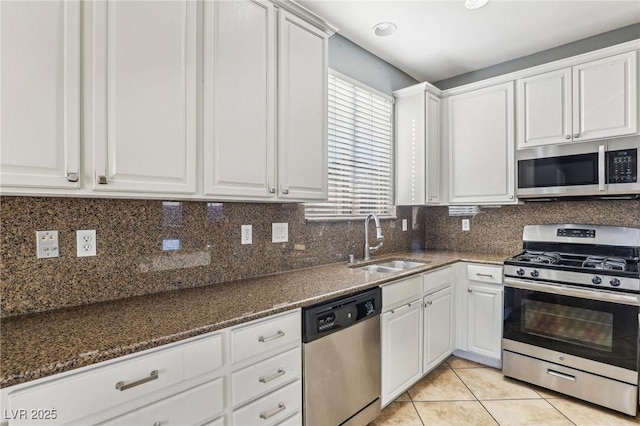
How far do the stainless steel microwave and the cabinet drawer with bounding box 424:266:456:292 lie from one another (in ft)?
2.91

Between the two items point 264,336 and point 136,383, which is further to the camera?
point 264,336

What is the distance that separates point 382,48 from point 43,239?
108 inches

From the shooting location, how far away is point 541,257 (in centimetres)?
262

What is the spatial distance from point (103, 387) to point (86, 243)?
0.70 metres

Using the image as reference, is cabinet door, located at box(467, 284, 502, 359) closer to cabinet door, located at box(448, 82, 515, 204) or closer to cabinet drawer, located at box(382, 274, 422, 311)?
cabinet drawer, located at box(382, 274, 422, 311)

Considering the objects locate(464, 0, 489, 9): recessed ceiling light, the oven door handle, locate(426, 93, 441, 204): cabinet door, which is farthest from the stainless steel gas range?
locate(464, 0, 489, 9): recessed ceiling light

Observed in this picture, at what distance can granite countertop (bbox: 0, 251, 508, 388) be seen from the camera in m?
0.95

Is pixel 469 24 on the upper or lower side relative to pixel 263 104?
upper

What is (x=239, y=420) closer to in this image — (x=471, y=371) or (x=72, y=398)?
(x=72, y=398)

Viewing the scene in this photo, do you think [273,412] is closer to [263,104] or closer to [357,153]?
[263,104]

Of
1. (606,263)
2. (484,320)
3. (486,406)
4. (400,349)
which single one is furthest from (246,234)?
(606,263)

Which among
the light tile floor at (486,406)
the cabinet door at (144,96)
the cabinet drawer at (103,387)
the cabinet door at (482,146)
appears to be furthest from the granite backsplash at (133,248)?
the cabinet door at (482,146)

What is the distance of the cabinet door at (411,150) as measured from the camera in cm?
310

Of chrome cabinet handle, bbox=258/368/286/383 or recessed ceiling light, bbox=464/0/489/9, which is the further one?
recessed ceiling light, bbox=464/0/489/9
